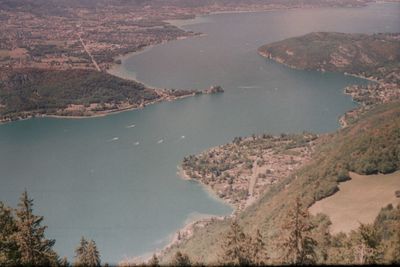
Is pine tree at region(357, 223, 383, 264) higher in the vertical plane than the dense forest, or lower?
higher

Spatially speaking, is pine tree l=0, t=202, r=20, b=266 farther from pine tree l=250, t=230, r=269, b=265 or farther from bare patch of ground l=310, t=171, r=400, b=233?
bare patch of ground l=310, t=171, r=400, b=233

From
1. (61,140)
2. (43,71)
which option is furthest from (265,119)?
(43,71)

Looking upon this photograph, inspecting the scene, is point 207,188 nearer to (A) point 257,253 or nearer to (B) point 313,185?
(B) point 313,185

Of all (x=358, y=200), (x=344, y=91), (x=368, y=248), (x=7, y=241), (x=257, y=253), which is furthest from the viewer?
(x=344, y=91)

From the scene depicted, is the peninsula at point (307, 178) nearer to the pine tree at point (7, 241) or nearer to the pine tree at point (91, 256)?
the pine tree at point (91, 256)

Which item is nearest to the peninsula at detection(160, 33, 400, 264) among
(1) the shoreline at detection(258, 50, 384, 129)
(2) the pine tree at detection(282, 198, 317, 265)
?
(2) the pine tree at detection(282, 198, 317, 265)

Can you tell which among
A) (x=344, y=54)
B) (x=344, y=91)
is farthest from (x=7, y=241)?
(x=344, y=54)

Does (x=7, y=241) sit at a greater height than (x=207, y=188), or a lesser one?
greater
